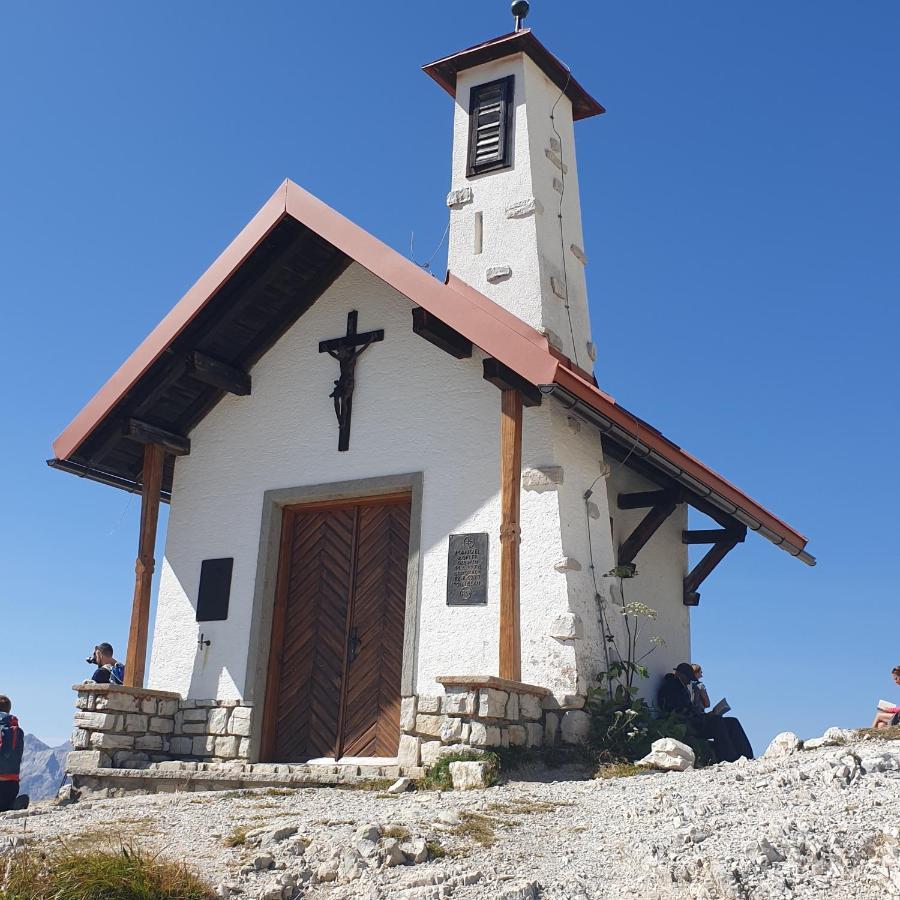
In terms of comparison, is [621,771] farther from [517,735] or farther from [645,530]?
[645,530]

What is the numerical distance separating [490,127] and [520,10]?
1655 millimetres

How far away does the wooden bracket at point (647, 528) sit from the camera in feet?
37.6

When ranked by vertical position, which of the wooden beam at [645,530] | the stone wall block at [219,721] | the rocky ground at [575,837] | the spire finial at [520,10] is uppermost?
the spire finial at [520,10]

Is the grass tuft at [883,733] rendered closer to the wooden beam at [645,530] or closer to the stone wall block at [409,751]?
the stone wall block at [409,751]

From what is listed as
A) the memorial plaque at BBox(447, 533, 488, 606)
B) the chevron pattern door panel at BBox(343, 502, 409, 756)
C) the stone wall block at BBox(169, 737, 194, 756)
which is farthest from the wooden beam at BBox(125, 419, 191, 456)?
the memorial plaque at BBox(447, 533, 488, 606)

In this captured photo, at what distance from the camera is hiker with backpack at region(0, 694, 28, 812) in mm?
9375

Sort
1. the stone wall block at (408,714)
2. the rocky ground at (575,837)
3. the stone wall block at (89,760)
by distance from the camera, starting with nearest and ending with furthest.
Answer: the rocky ground at (575,837) < the stone wall block at (408,714) < the stone wall block at (89,760)

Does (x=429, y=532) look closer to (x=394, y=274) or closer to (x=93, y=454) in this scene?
(x=394, y=274)

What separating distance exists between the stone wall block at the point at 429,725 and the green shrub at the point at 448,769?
37cm

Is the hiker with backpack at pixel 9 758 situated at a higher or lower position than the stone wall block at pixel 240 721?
lower

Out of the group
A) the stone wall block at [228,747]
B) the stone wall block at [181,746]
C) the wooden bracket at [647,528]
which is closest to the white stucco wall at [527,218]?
the wooden bracket at [647,528]

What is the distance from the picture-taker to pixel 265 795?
27.3ft

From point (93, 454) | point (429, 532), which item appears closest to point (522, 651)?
point (429, 532)

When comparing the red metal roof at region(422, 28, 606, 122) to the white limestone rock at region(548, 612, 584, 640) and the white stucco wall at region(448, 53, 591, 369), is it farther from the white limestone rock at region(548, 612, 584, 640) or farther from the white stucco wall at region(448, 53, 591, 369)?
the white limestone rock at region(548, 612, 584, 640)
